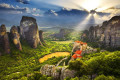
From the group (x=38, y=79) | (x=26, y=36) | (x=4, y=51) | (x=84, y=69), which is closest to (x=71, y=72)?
(x=84, y=69)

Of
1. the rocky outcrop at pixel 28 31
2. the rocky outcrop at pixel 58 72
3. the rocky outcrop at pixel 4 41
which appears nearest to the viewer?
the rocky outcrop at pixel 58 72

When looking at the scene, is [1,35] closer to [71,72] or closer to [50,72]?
[50,72]

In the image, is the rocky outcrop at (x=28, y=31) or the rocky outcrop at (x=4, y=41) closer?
the rocky outcrop at (x=4, y=41)

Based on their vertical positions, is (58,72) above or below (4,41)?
below

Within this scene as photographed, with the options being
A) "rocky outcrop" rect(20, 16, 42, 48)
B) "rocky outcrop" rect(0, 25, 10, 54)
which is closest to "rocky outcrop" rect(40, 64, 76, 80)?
"rocky outcrop" rect(0, 25, 10, 54)

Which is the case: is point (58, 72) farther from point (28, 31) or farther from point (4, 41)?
point (28, 31)

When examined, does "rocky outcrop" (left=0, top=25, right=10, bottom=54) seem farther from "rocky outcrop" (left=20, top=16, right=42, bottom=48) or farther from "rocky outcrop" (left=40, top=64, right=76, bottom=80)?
"rocky outcrop" (left=40, top=64, right=76, bottom=80)

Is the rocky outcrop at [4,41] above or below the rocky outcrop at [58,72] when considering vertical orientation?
above

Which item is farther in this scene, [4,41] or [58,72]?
[4,41]

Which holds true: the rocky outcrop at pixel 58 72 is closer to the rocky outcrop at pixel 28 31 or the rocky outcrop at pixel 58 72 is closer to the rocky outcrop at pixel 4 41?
the rocky outcrop at pixel 4 41

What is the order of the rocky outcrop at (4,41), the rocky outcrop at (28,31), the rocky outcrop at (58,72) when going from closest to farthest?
the rocky outcrop at (58,72)
the rocky outcrop at (4,41)
the rocky outcrop at (28,31)

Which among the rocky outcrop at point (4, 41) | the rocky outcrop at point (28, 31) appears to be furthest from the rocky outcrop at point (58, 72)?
the rocky outcrop at point (28, 31)

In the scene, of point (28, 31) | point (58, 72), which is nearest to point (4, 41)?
point (28, 31)
